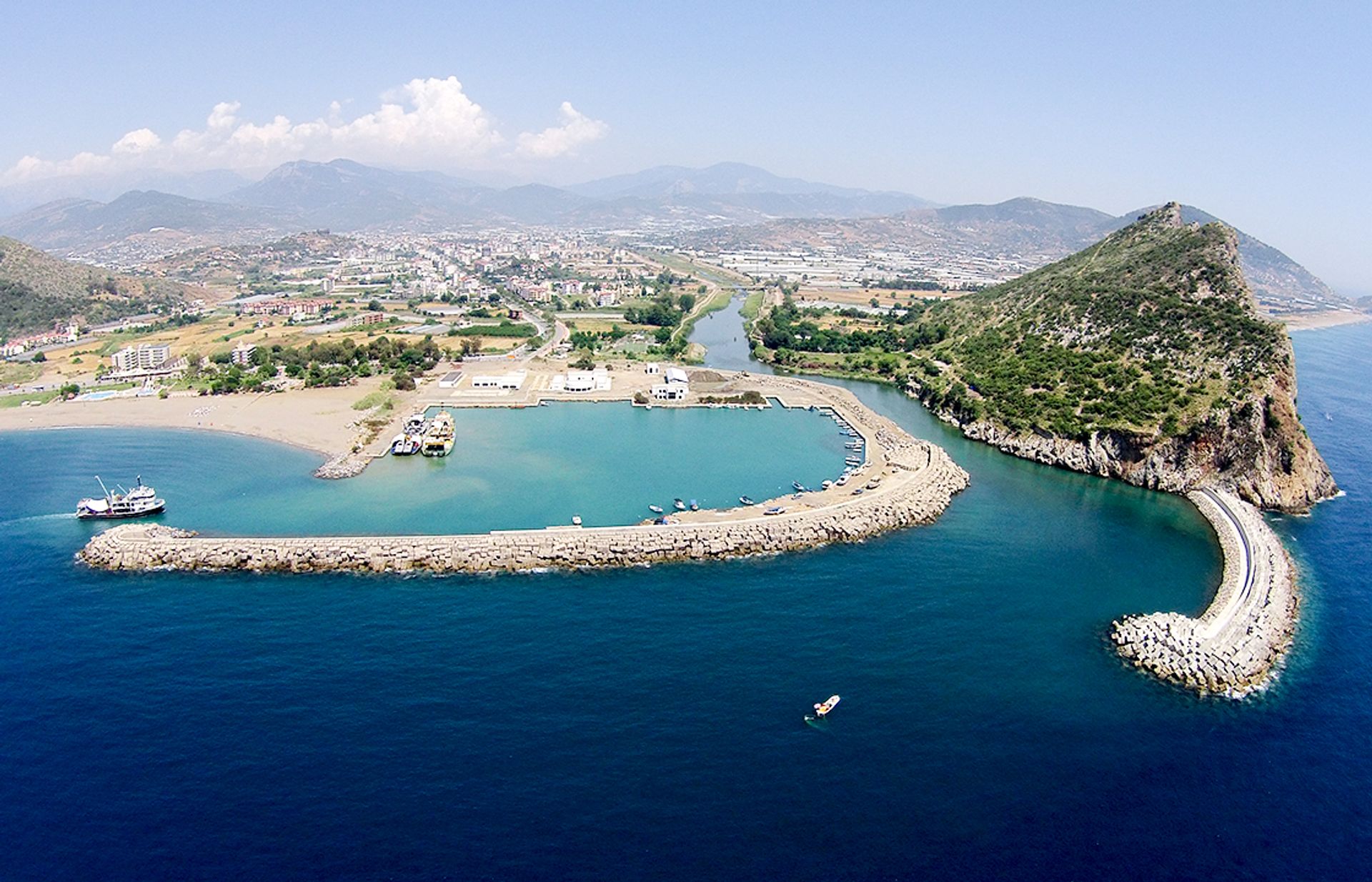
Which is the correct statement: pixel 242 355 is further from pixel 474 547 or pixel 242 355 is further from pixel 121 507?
pixel 474 547

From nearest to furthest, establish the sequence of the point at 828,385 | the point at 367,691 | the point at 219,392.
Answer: the point at 367,691 → the point at 219,392 → the point at 828,385

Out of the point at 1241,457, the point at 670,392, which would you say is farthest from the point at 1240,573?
the point at 670,392

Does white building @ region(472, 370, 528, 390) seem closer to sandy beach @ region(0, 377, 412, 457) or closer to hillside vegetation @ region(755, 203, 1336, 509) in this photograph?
sandy beach @ region(0, 377, 412, 457)

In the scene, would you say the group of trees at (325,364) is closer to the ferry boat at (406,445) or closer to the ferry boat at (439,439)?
the ferry boat at (439,439)

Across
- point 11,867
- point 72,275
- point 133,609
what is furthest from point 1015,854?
point 72,275

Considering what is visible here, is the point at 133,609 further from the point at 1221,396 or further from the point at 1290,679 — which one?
the point at 1221,396

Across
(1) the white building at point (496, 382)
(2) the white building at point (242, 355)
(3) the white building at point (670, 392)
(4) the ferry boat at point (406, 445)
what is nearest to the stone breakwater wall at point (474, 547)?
(4) the ferry boat at point (406, 445)

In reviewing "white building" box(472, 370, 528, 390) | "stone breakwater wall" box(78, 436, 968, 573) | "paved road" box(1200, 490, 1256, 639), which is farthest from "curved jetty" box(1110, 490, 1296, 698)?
"white building" box(472, 370, 528, 390)
